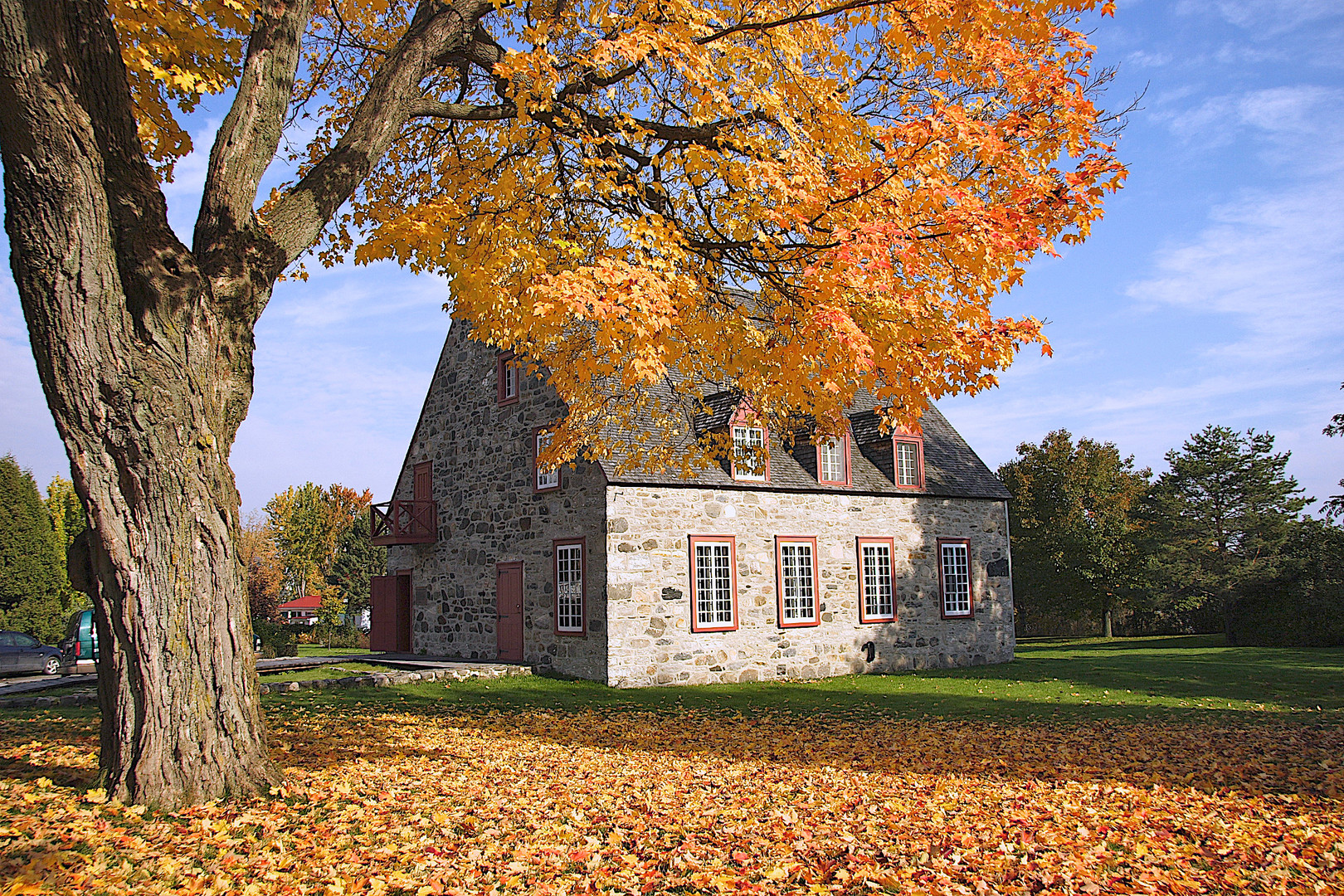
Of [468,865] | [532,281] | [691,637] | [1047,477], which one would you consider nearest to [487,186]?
[532,281]

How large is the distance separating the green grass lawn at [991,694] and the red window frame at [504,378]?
595cm

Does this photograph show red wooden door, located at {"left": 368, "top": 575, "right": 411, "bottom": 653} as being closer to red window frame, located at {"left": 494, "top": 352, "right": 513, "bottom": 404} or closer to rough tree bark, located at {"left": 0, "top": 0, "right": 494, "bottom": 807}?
red window frame, located at {"left": 494, "top": 352, "right": 513, "bottom": 404}

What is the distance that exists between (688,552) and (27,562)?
22.0 m

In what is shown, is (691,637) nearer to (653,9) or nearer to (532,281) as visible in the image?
(532,281)

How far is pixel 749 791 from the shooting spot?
6.88 meters

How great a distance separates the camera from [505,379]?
18516mm

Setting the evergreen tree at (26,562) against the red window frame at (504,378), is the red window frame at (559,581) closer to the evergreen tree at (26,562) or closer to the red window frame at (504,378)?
the red window frame at (504,378)

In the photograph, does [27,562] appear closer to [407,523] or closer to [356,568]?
[356,568]

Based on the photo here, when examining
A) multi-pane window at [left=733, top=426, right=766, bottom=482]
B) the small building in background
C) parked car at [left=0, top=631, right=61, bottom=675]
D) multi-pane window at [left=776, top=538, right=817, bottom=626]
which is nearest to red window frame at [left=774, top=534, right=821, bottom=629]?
multi-pane window at [left=776, top=538, right=817, bottom=626]

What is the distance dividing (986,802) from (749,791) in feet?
6.13

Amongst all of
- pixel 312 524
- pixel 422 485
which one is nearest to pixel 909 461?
pixel 422 485

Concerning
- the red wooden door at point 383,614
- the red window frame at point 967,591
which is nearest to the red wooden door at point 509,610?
the red wooden door at point 383,614

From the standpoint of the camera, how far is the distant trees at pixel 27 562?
25.0 metres

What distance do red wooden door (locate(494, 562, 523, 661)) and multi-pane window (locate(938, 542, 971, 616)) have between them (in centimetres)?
984
